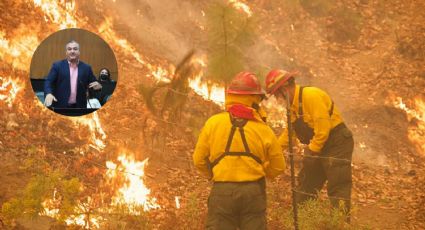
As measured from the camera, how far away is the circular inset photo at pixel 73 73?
6934mm

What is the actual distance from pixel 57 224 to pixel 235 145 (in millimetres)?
2630

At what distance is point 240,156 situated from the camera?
14.7 ft

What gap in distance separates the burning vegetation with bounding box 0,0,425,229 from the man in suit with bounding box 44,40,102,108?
0.69m

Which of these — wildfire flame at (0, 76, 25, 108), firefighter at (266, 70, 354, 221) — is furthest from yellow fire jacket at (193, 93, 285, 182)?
wildfire flame at (0, 76, 25, 108)

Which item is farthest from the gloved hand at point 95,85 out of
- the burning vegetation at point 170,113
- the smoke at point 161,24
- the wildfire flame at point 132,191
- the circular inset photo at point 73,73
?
the smoke at point 161,24

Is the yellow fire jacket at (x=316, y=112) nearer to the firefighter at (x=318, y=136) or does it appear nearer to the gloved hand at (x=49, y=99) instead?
the firefighter at (x=318, y=136)

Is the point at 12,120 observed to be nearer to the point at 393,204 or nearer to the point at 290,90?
the point at 290,90

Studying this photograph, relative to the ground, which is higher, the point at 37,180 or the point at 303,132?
the point at 303,132

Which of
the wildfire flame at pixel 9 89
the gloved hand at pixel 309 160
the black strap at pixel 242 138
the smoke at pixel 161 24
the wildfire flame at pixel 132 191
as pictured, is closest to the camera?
the black strap at pixel 242 138

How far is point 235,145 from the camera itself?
449cm

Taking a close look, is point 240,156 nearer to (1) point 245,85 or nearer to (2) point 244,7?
(1) point 245,85

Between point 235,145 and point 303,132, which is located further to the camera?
point 303,132

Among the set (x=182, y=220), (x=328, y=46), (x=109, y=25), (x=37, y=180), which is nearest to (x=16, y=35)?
(x=109, y=25)

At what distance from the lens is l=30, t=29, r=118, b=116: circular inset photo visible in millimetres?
6934
